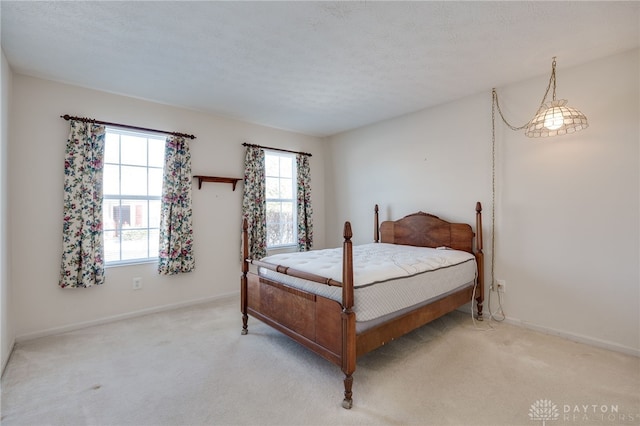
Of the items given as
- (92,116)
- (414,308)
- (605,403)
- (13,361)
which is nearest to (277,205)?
(92,116)

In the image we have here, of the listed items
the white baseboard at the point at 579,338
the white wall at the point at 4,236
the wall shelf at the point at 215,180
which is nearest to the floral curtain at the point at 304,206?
the wall shelf at the point at 215,180

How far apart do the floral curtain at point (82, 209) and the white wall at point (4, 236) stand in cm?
41

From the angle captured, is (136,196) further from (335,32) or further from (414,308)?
(414,308)

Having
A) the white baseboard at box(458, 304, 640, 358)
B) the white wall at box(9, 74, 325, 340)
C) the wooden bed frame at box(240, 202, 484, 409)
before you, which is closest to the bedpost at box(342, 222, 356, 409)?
the wooden bed frame at box(240, 202, 484, 409)

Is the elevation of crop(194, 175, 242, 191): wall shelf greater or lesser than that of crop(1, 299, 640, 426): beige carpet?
greater

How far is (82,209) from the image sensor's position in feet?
9.59

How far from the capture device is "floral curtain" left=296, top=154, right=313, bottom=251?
4.75 metres

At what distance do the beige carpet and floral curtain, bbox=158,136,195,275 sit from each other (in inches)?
34.6

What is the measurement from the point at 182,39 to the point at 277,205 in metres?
2.82

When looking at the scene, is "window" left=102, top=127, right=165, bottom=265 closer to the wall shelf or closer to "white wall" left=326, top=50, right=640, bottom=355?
the wall shelf

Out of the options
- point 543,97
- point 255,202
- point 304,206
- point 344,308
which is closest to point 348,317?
point 344,308

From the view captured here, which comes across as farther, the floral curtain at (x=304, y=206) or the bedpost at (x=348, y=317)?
the floral curtain at (x=304, y=206)

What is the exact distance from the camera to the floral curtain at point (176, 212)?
11.3 ft

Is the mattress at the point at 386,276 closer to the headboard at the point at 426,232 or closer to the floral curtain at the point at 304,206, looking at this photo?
the headboard at the point at 426,232
